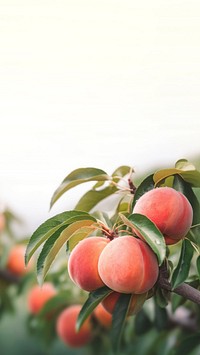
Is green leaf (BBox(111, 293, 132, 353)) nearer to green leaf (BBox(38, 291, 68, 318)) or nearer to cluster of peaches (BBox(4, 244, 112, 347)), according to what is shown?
cluster of peaches (BBox(4, 244, 112, 347))

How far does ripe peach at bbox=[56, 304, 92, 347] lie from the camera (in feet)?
4.32

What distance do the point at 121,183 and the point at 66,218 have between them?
0.46 feet

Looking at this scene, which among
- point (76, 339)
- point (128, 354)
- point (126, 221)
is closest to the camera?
point (126, 221)

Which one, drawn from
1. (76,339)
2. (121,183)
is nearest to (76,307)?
(76,339)

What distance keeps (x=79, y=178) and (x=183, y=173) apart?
0.16 meters

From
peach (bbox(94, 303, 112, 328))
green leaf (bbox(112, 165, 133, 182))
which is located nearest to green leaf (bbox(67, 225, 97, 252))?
green leaf (bbox(112, 165, 133, 182))

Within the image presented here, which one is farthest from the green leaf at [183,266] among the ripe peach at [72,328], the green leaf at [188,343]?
the ripe peach at [72,328]

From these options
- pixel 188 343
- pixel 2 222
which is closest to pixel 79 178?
pixel 188 343

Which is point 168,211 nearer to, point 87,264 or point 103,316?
point 87,264

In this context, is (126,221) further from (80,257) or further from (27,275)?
(27,275)

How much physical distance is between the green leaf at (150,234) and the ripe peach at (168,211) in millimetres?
30

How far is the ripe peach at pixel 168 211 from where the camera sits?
0.74 meters

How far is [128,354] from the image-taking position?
1498 mm

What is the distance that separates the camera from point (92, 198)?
2.98ft
